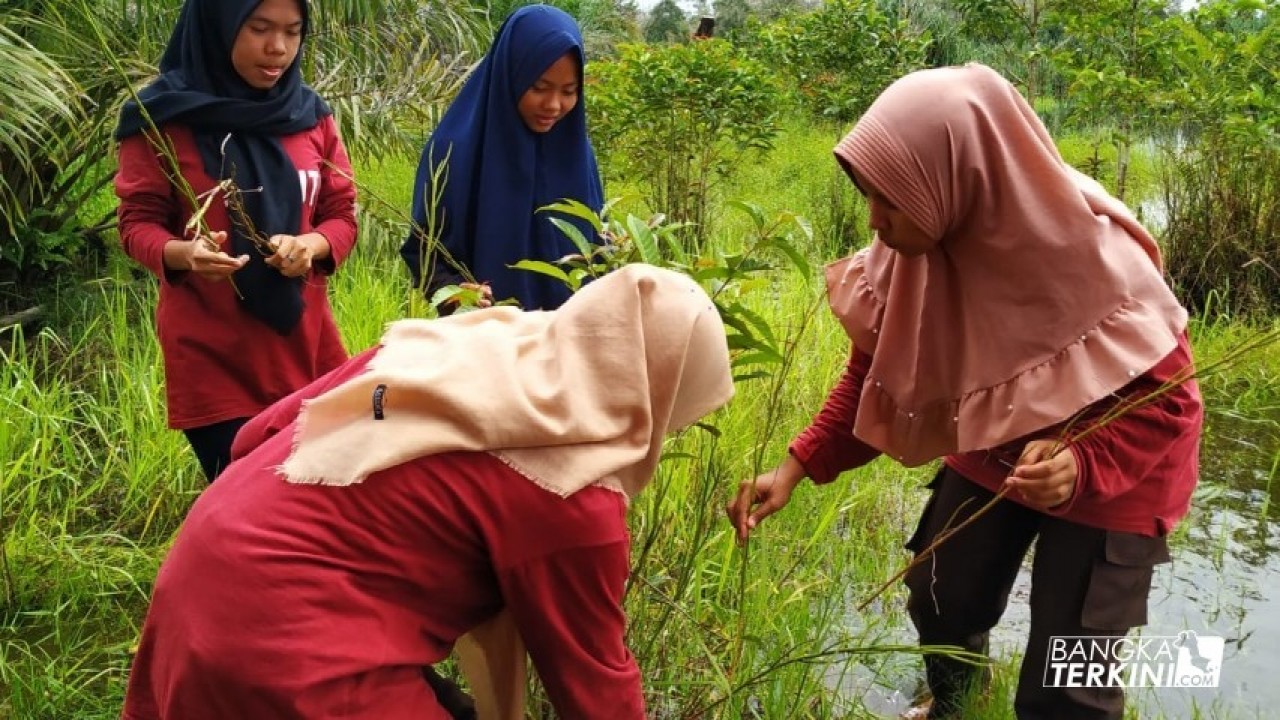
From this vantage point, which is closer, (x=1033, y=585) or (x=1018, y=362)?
(x=1018, y=362)

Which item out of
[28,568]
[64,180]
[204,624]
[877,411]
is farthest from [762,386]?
[64,180]

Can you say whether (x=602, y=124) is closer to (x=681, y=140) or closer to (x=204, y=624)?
(x=681, y=140)

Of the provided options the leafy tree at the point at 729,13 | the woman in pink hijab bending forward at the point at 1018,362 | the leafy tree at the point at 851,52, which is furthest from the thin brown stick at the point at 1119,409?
the leafy tree at the point at 729,13

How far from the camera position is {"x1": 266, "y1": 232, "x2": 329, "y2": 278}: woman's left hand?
1876mm

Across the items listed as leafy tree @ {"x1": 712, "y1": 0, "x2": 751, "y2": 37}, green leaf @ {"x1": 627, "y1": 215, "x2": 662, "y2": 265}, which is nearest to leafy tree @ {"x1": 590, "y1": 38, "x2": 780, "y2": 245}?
green leaf @ {"x1": 627, "y1": 215, "x2": 662, "y2": 265}

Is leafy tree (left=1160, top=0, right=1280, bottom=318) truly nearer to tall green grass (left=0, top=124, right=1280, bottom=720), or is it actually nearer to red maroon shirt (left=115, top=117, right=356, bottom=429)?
tall green grass (left=0, top=124, right=1280, bottom=720)

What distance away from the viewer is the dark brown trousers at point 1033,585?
154 cm

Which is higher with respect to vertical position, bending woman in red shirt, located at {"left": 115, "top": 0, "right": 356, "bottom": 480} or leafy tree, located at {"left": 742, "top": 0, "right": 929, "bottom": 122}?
leafy tree, located at {"left": 742, "top": 0, "right": 929, "bottom": 122}

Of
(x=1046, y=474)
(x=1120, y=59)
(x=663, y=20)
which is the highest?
(x=663, y=20)

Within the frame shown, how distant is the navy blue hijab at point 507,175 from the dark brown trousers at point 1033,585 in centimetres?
97

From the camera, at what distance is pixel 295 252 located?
191 cm

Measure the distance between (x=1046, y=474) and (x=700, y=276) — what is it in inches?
20.9

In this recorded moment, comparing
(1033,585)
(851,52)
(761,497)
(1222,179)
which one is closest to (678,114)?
(851,52)

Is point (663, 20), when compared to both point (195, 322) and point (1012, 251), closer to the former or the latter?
point (195, 322)
